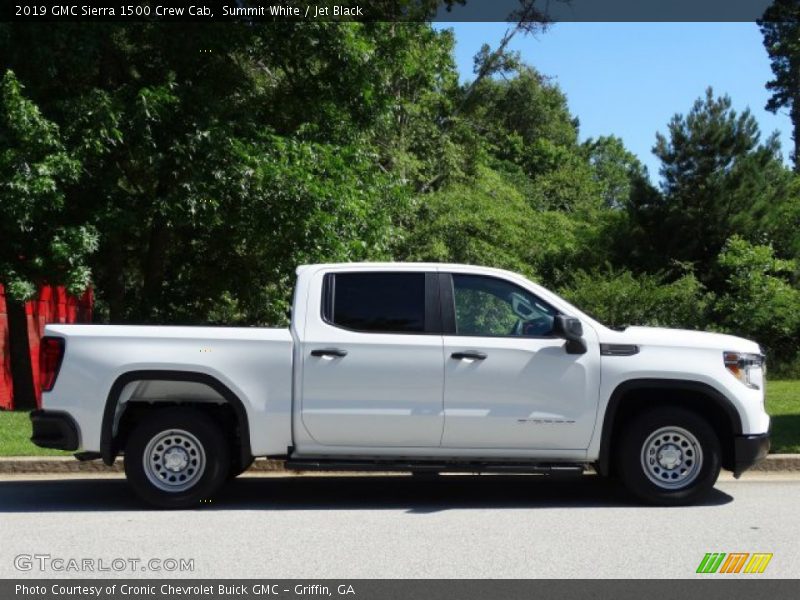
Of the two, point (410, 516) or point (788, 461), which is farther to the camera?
point (788, 461)

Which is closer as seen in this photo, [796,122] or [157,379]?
[157,379]

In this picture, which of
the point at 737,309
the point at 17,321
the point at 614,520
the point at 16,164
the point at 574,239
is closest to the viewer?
the point at 614,520

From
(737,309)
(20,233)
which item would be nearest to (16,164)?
(20,233)

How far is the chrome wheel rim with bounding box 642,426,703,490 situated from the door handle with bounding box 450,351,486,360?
4.94 feet

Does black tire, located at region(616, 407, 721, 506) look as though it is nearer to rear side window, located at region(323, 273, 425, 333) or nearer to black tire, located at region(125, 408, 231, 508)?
rear side window, located at region(323, 273, 425, 333)

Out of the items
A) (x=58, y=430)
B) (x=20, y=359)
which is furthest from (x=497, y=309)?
(x=20, y=359)

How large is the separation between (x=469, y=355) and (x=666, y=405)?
171cm

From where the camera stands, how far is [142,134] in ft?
55.4

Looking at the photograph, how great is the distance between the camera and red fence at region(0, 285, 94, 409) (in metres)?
19.9

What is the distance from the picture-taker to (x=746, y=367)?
8859 millimetres

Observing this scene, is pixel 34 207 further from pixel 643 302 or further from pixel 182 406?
pixel 643 302

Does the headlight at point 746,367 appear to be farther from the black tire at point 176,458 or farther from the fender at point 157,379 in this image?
the black tire at point 176,458

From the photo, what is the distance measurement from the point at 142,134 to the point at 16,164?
6.76 ft

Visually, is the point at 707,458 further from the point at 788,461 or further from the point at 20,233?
the point at 20,233
